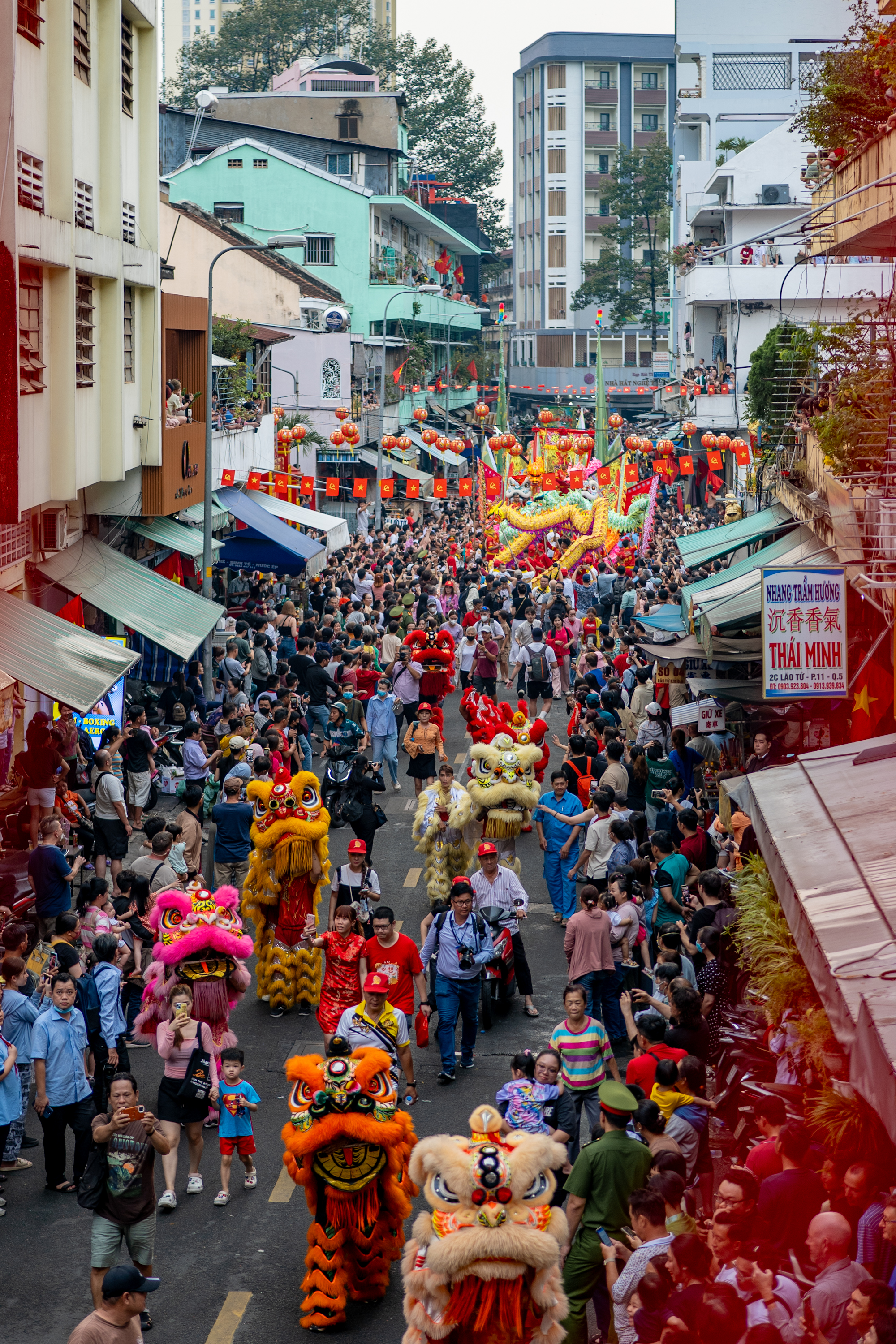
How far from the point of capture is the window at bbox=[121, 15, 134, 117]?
19.8 m

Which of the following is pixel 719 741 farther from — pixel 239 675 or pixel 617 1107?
pixel 617 1107

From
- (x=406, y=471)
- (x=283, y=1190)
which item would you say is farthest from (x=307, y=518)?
(x=283, y=1190)

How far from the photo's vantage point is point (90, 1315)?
650cm

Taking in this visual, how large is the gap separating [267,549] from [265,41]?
55086mm

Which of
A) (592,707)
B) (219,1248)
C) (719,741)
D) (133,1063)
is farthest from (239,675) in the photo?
(219,1248)

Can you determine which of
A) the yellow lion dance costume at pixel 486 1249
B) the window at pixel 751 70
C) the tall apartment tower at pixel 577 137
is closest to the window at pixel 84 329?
the yellow lion dance costume at pixel 486 1249

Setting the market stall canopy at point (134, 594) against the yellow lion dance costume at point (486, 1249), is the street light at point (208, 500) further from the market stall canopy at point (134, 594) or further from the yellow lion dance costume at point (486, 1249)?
the yellow lion dance costume at point (486, 1249)

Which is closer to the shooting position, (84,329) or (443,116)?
(84,329)

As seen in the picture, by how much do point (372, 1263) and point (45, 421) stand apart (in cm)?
1078

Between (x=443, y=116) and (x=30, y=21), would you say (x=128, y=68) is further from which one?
(x=443, y=116)

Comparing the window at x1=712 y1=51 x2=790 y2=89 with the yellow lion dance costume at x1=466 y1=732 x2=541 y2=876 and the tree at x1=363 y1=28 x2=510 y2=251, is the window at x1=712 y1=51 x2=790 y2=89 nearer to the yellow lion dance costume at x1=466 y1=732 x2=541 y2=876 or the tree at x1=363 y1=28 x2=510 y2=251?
the tree at x1=363 y1=28 x2=510 y2=251

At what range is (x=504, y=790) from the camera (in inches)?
533

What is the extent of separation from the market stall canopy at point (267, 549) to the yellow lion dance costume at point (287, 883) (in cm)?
1576

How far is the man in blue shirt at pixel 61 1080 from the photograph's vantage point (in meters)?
8.95
